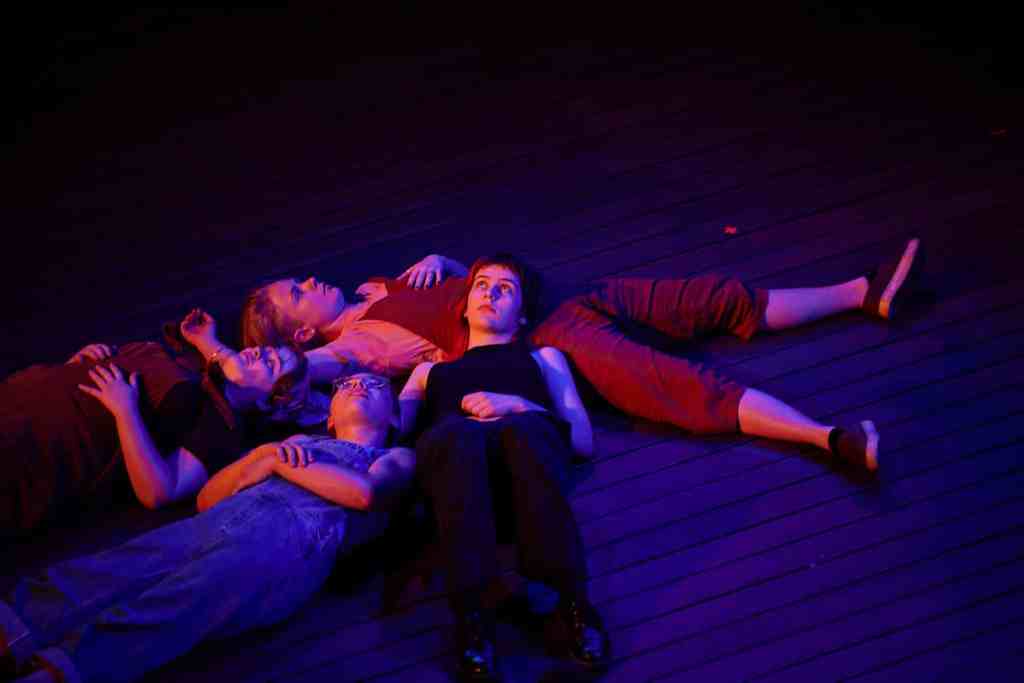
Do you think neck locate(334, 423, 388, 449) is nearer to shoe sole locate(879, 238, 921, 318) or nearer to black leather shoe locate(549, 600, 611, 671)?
black leather shoe locate(549, 600, 611, 671)

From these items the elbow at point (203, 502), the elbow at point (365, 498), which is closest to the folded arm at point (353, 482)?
the elbow at point (365, 498)

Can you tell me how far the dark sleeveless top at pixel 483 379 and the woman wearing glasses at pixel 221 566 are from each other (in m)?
0.23

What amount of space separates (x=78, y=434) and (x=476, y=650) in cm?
145

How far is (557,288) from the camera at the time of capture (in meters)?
3.57

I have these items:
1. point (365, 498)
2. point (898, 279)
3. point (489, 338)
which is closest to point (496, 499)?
point (365, 498)

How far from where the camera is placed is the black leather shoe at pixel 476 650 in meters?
2.36

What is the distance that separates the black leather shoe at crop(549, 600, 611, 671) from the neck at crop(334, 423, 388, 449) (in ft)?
2.51

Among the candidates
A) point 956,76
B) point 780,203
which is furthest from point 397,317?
point 956,76

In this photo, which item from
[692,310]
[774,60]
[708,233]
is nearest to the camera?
[692,310]

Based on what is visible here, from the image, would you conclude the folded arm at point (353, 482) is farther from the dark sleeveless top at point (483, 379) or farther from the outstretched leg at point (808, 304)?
the outstretched leg at point (808, 304)

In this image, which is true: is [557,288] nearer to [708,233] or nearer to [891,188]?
[708,233]

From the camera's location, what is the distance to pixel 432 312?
3297 mm

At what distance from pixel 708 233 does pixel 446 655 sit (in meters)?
1.99

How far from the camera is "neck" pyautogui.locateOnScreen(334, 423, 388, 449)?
2.78 metres
